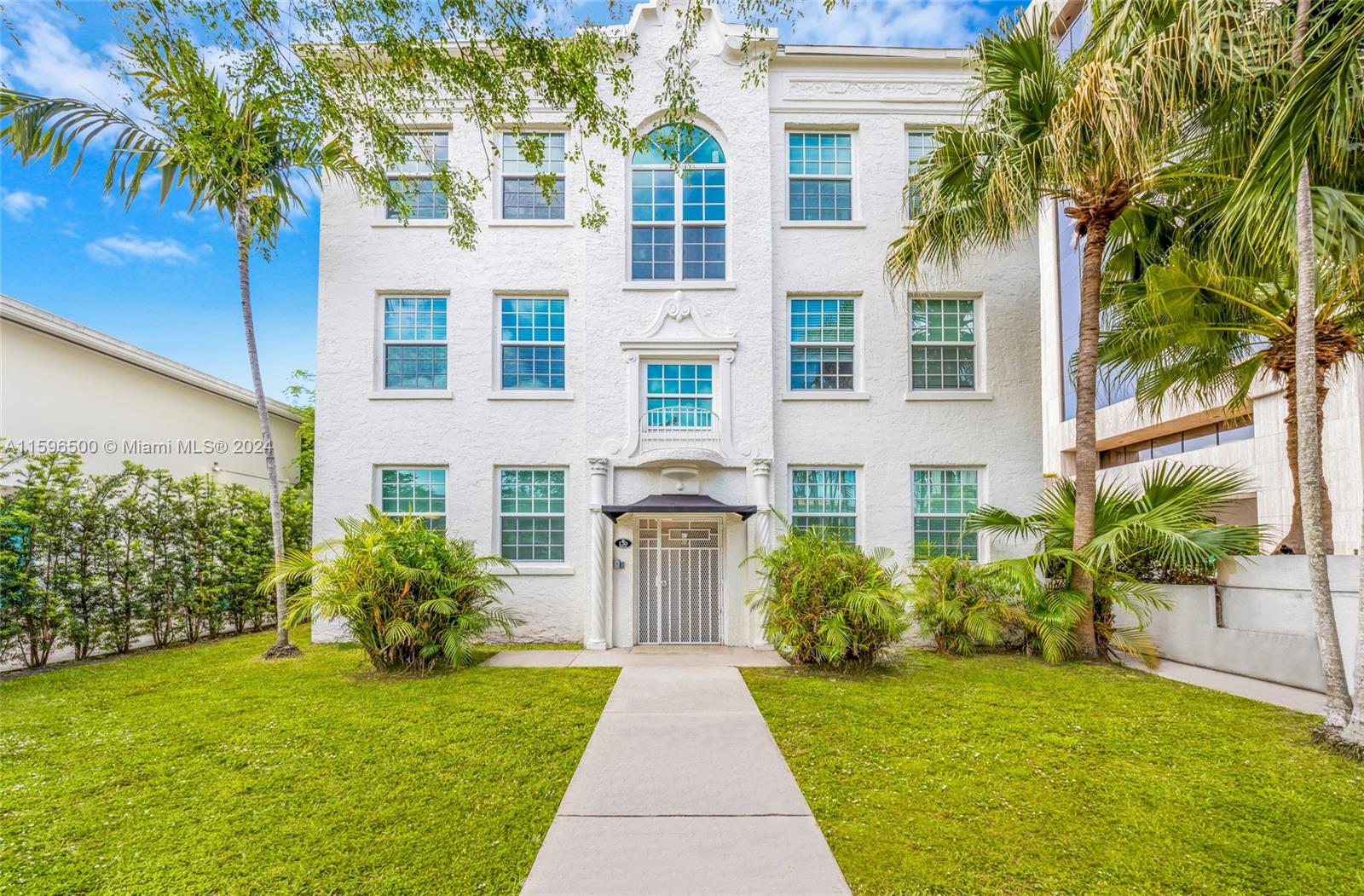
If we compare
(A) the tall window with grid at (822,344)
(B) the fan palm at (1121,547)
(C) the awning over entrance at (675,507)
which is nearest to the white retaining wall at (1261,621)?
(B) the fan palm at (1121,547)

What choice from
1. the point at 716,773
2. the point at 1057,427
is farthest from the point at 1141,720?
the point at 1057,427

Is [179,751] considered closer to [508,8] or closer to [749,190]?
[508,8]

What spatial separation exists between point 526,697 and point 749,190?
28.1 feet

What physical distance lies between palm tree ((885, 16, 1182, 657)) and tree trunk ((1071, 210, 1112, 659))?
1 centimetres

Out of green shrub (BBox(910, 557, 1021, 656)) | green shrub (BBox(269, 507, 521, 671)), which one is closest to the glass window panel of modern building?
green shrub (BBox(269, 507, 521, 671))

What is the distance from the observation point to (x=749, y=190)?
34.1ft

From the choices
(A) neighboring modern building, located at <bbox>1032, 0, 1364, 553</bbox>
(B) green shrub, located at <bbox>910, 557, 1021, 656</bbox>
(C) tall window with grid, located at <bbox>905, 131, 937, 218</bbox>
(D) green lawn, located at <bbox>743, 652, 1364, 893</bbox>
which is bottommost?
(D) green lawn, located at <bbox>743, 652, 1364, 893</bbox>

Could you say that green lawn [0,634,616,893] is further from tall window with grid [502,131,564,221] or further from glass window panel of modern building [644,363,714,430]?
tall window with grid [502,131,564,221]

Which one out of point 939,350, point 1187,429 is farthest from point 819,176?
point 1187,429

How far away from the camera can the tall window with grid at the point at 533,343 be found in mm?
10586

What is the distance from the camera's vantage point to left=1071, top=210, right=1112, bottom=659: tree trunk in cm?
834

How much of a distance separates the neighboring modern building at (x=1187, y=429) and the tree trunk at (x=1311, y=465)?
3869 mm

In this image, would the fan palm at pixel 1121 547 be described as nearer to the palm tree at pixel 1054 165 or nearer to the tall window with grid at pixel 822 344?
the palm tree at pixel 1054 165

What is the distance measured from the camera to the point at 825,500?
10.3 metres
